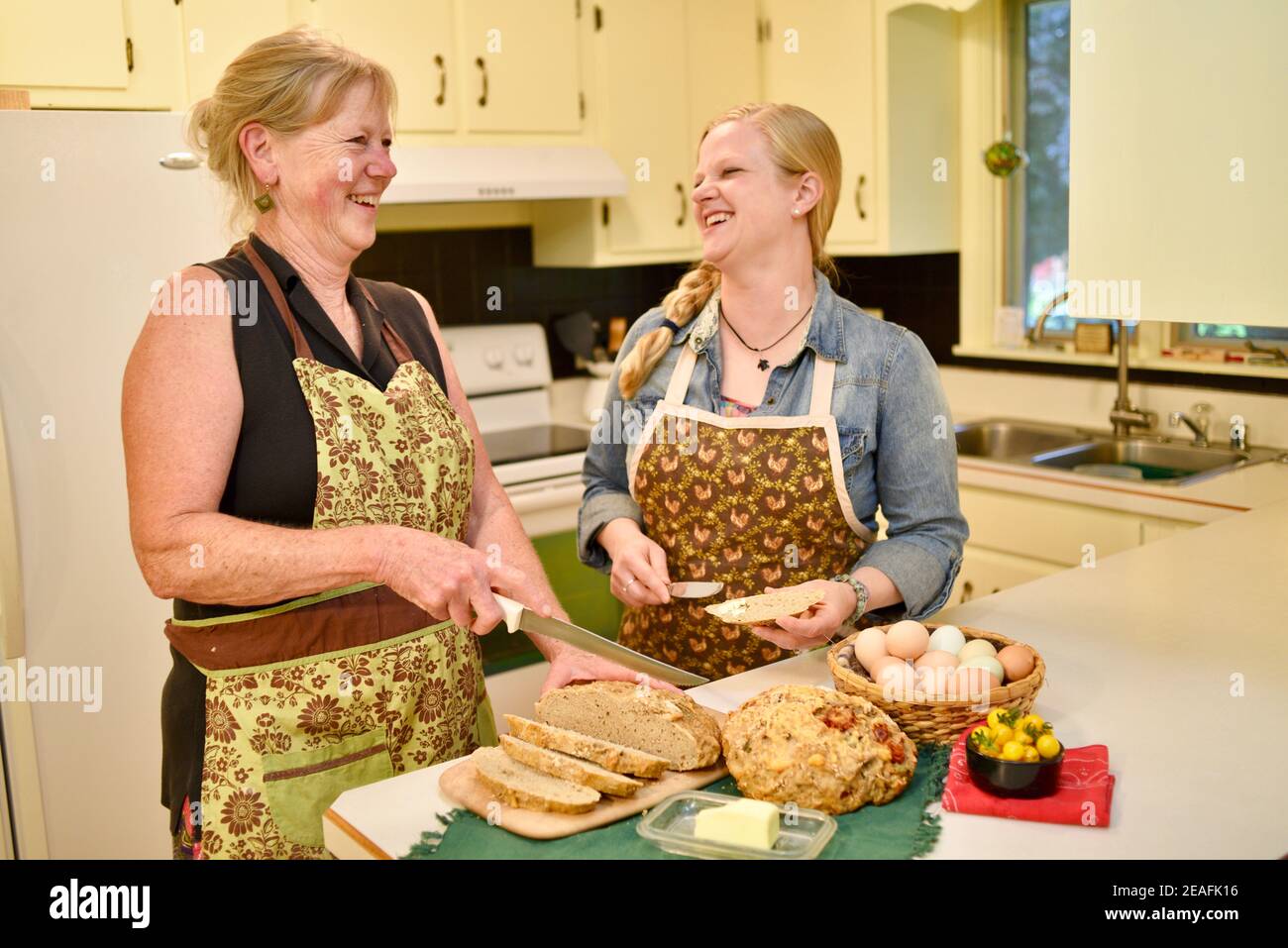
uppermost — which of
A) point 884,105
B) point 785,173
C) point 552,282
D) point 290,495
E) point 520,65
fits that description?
point 520,65

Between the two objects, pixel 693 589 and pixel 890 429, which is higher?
pixel 890 429

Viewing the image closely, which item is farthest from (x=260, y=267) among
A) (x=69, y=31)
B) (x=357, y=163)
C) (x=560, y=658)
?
(x=69, y=31)

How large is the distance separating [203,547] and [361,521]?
0.21m

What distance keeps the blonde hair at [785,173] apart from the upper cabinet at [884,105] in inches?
69.4

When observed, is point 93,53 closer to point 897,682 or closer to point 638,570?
point 638,570

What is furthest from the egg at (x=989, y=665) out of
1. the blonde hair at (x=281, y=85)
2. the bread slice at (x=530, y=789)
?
the blonde hair at (x=281, y=85)

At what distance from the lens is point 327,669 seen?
1.59 m

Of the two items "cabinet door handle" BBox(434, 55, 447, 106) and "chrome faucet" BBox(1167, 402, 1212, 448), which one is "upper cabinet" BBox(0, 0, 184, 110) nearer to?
"cabinet door handle" BBox(434, 55, 447, 106)

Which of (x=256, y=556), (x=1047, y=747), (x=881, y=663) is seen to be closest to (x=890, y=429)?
(x=881, y=663)

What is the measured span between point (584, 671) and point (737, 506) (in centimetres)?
44

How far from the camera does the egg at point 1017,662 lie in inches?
57.4

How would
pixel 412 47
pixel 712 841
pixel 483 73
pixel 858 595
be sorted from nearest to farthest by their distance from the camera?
pixel 712 841
pixel 858 595
pixel 412 47
pixel 483 73

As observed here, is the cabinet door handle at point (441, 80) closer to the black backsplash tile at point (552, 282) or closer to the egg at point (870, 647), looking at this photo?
the black backsplash tile at point (552, 282)

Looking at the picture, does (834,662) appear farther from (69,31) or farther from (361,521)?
(69,31)
